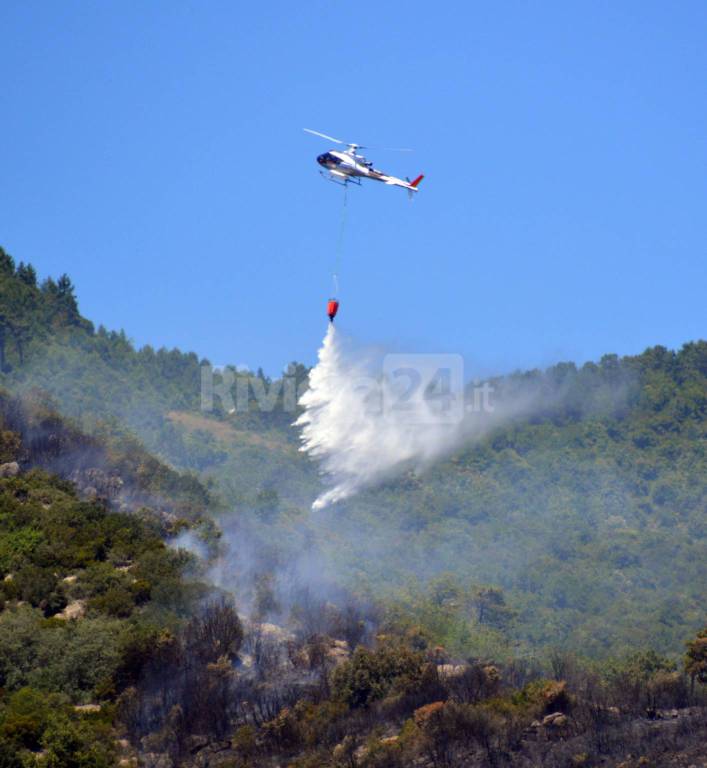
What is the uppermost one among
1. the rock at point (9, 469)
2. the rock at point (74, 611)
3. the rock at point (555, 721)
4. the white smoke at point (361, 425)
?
the white smoke at point (361, 425)

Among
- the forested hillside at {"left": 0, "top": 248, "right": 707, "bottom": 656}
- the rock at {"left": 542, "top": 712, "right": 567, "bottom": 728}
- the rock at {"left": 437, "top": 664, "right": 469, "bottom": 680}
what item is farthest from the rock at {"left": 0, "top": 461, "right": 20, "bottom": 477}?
the rock at {"left": 542, "top": 712, "right": 567, "bottom": 728}

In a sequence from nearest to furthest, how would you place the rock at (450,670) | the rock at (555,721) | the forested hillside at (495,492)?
the rock at (555,721) → the rock at (450,670) → the forested hillside at (495,492)

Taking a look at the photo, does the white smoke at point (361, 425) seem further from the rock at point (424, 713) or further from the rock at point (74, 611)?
the rock at point (424, 713)

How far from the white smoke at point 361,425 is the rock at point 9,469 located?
27.6 meters

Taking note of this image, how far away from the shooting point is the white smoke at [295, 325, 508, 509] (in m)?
119

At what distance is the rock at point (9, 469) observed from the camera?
89375 mm

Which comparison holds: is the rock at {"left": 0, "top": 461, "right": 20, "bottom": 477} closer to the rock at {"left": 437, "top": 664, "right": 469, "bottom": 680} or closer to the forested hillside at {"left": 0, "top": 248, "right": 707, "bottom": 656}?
the forested hillside at {"left": 0, "top": 248, "right": 707, "bottom": 656}

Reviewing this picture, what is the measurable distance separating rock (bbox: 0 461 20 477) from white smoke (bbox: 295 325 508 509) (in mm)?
27568

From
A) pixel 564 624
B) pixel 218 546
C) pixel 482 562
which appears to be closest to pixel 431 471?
pixel 482 562

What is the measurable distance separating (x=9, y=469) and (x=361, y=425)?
38.8 meters

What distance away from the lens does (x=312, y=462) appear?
158750 mm

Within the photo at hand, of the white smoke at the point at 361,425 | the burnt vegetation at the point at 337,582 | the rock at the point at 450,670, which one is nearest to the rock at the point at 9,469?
the burnt vegetation at the point at 337,582

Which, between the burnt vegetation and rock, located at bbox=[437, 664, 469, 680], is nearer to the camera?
the burnt vegetation

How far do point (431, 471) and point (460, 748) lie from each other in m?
94.8
